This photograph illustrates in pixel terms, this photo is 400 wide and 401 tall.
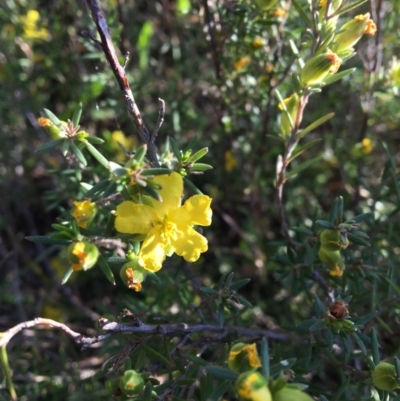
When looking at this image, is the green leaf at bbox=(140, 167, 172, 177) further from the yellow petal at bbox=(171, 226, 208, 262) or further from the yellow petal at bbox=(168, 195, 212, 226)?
the yellow petal at bbox=(171, 226, 208, 262)

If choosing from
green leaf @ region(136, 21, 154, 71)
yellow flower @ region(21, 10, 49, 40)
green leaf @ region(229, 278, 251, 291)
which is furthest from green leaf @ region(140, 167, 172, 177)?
yellow flower @ region(21, 10, 49, 40)

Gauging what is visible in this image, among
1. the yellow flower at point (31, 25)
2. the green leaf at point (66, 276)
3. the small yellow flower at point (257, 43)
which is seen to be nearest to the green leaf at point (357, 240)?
the green leaf at point (66, 276)

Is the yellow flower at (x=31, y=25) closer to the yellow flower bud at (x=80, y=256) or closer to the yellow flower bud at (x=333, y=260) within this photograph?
the yellow flower bud at (x=80, y=256)

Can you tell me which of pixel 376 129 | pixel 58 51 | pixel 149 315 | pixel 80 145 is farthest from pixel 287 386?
pixel 58 51

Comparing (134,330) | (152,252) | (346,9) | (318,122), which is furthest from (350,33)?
(134,330)

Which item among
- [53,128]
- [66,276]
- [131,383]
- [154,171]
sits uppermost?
[53,128]

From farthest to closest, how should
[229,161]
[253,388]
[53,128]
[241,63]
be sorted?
[229,161]
[241,63]
[53,128]
[253,388]

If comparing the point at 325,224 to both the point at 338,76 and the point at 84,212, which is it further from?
the point at 84,212
